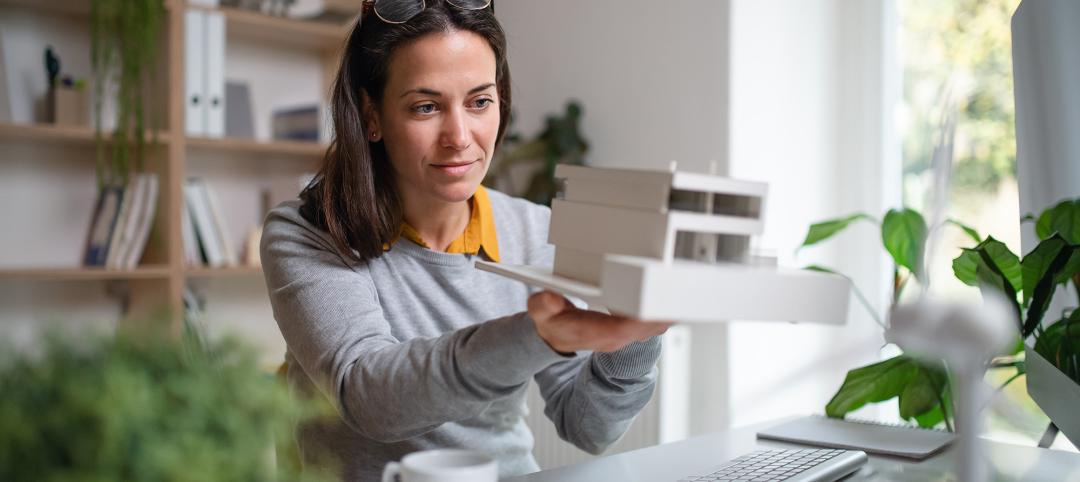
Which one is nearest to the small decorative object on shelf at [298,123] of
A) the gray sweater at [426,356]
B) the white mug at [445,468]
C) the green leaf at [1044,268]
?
the gray sweater at [426,356]

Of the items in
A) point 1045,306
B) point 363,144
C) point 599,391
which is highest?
point 363,144

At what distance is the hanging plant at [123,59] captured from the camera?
2502 mm

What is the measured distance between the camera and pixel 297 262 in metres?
1.27

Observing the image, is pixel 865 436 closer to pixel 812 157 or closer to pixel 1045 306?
pixel 1045 306

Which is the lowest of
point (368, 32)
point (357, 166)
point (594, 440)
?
point (594, 440)

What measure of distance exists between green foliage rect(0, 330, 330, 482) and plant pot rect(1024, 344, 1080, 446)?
1206mm

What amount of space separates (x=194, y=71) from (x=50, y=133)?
16.8 inches

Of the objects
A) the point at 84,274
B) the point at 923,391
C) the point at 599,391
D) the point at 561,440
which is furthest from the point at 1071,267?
the point at 84,274

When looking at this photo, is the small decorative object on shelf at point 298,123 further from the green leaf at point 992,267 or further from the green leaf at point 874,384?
the green leaf at point 992,267

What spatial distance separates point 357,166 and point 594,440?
0.54m

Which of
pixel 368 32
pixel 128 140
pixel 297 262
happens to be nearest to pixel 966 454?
pixel 297 262

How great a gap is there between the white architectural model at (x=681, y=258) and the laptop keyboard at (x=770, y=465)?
294 mm

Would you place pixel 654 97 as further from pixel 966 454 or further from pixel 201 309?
pixel 966 454

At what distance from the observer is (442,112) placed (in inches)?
51.3
